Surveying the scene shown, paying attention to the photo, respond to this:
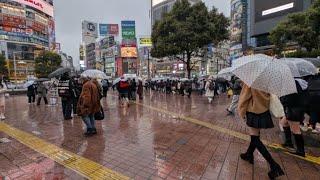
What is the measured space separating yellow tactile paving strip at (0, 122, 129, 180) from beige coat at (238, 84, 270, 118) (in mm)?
2205

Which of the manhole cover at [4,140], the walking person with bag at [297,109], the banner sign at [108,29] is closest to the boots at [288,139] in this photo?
the walking person with bag at [297,109]

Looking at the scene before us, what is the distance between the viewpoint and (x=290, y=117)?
540 cm

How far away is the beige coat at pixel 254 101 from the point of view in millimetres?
4461

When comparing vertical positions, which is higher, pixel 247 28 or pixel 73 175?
pixel 247 28

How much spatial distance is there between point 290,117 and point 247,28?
2418 inches

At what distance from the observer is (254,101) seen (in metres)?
4.50

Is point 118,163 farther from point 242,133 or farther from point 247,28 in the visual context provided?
point 247,28

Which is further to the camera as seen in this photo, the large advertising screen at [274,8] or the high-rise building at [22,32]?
the high-rise building at [22,32]

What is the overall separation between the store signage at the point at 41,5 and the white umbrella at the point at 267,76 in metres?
77.4

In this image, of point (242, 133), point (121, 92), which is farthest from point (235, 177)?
point (121, 92)

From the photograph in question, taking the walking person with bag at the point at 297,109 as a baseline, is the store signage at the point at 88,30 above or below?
above

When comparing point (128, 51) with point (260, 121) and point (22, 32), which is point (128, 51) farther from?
point (260, 121)

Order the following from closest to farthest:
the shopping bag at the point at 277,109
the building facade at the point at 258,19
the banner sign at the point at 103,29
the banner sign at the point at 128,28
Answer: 1. the shopping bag at the point at 277,109
2. the banner sign at the point at 128,28
3. the banner sign at the point at 103,29
4. the building facade at the point at 258,19

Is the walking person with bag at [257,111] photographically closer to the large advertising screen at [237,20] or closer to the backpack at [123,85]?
the backpack at [123,85]
